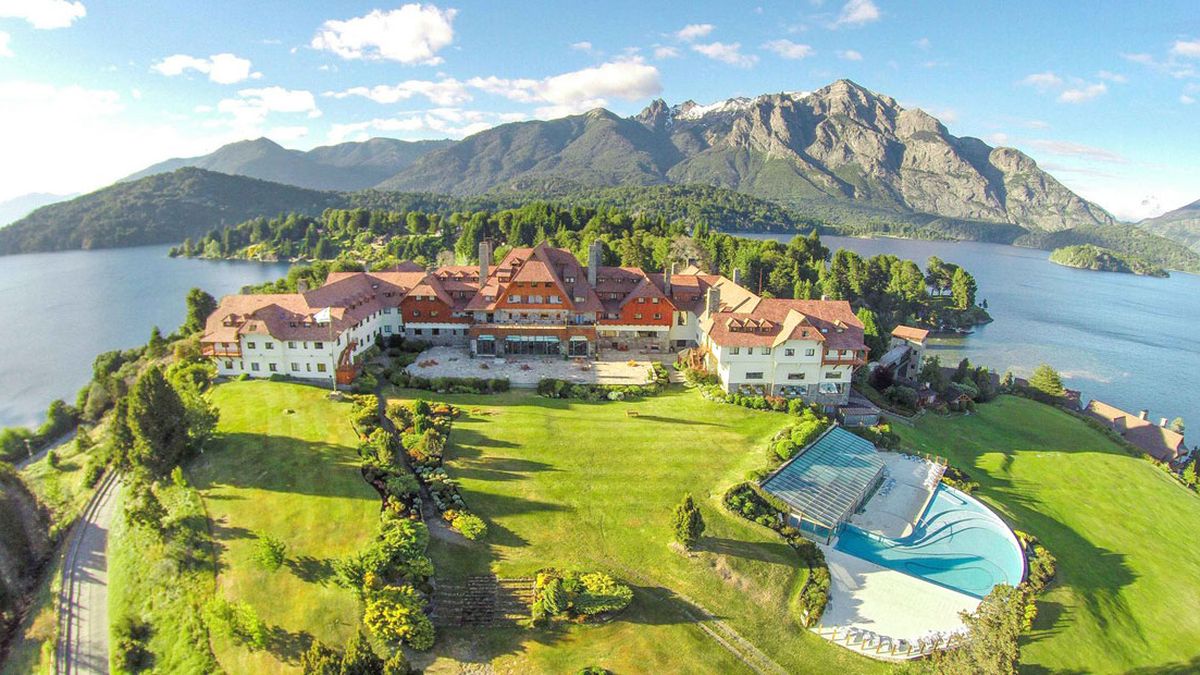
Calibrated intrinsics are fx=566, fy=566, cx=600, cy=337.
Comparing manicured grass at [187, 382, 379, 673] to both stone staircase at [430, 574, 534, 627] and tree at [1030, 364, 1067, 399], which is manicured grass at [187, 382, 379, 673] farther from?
tree at [1030, 364, 1067, 399]

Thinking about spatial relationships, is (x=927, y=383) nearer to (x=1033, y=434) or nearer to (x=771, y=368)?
(x=1033, y=434)

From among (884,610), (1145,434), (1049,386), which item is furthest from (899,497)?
(1145,434)

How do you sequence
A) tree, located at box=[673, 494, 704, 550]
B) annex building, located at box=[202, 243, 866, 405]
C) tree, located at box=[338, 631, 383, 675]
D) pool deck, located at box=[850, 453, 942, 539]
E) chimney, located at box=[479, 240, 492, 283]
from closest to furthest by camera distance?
tree, located at box=[338, 631, 383, 675] < tree, located at box=[673, 494, 704, 550] < pool deck, located at box=[850, 453, 942, 539] < annex building, located at box=[202, 243, 866, 405] < chimney, located at box=[479, 240, 492, 283]

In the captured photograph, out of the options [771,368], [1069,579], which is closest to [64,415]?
[771,368]

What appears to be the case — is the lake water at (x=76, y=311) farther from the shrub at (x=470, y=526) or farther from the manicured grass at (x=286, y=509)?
the shrub at (x=470, y=526)

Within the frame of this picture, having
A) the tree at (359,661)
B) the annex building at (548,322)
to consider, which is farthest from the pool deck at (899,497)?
the tree at (359,661)

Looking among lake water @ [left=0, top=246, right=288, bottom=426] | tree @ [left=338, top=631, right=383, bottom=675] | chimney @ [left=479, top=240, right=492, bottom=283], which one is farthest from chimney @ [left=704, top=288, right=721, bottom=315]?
lake water @ [left=0, top=246, right=288, bottom=426]
